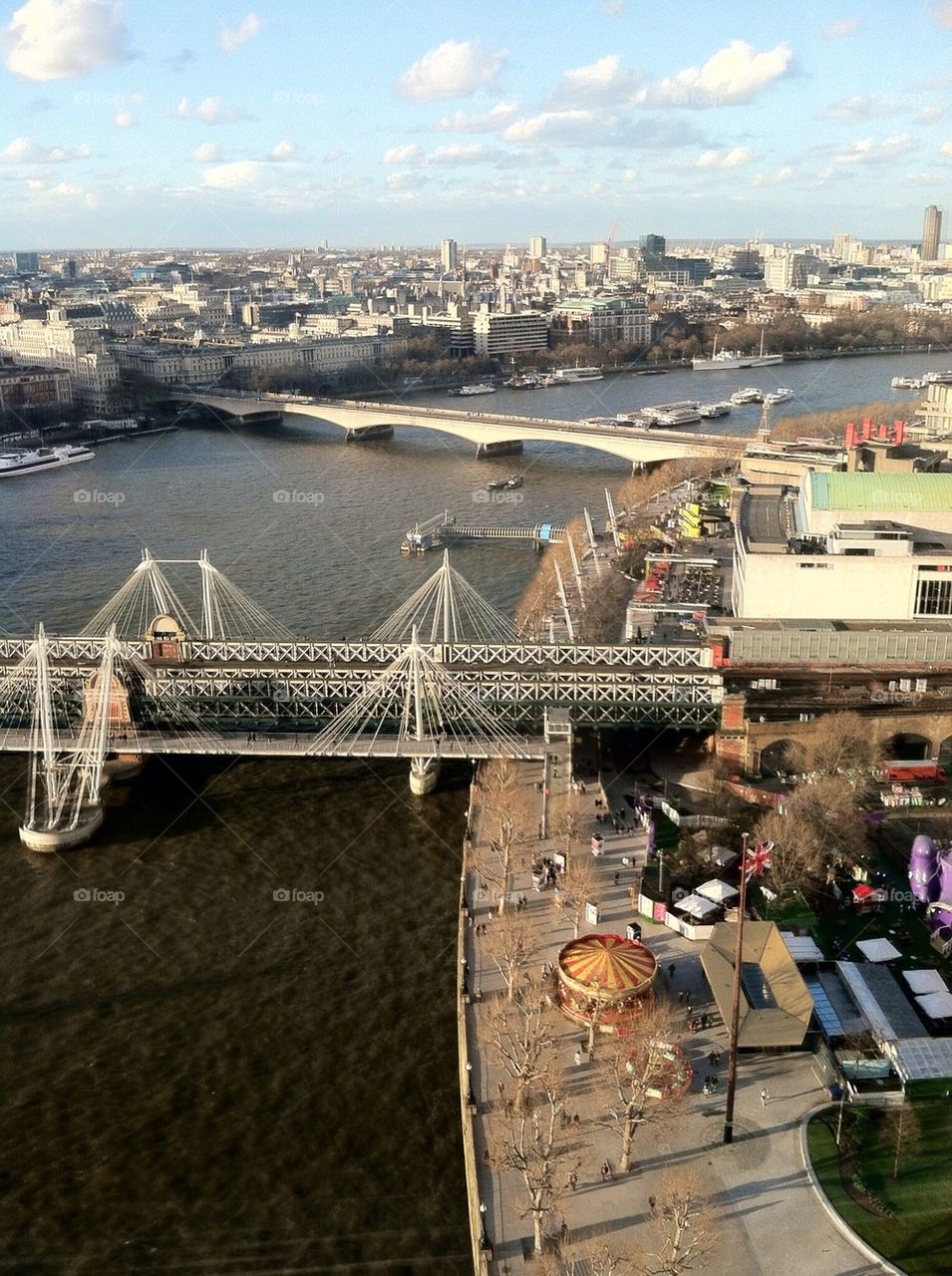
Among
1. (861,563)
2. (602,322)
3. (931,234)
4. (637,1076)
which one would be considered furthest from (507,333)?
(931,234)

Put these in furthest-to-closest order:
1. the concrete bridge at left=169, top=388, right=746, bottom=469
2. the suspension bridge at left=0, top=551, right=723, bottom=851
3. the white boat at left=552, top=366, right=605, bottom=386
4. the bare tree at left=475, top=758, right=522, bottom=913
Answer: the white boat at left=552, top=366, right=605, bottom=386 < the concrete bridge at left=169, top=388, right=746, bottom=469 < the suspension bridge at left=0, top=551, right=723, bottom=851 < the bare tree at left=475, top=758, right=522, bottom=913

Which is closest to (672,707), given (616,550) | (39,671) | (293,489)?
(39,671)

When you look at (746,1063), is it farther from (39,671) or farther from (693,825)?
(39,671)

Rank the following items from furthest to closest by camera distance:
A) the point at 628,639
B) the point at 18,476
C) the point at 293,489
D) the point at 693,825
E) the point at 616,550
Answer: the point at 18,476, the point at 293,489, the point at 616,550, the point at 628,639, the point at 693,825

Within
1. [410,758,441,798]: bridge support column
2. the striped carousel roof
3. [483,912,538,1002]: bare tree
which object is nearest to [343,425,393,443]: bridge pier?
[410,758,441,798]: bridge support column

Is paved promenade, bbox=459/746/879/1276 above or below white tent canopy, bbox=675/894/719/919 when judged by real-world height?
below

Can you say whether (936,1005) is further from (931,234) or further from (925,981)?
(931,234)

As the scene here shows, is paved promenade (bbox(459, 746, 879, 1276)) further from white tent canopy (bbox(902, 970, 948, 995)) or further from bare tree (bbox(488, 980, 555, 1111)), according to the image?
white tent canopy (bbox(902, 970, 948, 995))
